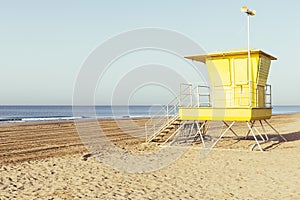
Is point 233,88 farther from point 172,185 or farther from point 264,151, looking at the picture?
point 172,185

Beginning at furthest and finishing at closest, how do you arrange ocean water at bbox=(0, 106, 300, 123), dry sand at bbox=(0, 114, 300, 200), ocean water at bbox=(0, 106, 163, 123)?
ocean water at bbox=(0, 106, 163, 123), ocean water at bbox=(0, 106, 300, 123), dry sand at bbox=(0, 114, 300, 200)

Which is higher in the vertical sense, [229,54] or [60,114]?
[229,54]

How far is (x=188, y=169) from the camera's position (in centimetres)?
1187

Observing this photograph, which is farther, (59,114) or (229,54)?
(59,114)

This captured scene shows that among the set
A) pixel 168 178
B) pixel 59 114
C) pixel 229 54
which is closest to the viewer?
pixel 168 178

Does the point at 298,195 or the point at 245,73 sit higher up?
the point at 245,73

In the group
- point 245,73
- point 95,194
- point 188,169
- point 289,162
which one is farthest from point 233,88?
point 95,194

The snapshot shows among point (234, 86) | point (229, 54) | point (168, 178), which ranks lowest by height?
point (168, 178)

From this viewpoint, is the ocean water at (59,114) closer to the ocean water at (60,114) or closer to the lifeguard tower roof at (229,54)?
the ocean water at (60,114)

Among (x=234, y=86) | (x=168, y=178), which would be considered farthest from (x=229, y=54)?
(x=168, y=178)

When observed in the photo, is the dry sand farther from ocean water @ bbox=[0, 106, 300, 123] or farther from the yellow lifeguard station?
ocean water @ bbox=[0, 106, 300, 123]

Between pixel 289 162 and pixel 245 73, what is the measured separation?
203 inches

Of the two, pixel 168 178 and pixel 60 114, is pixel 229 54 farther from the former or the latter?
pixel 60 114

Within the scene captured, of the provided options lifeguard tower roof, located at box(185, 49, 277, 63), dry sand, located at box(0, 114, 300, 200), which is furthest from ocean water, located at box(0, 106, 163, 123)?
dry sand, located at box(0, 114, 300, 200)
